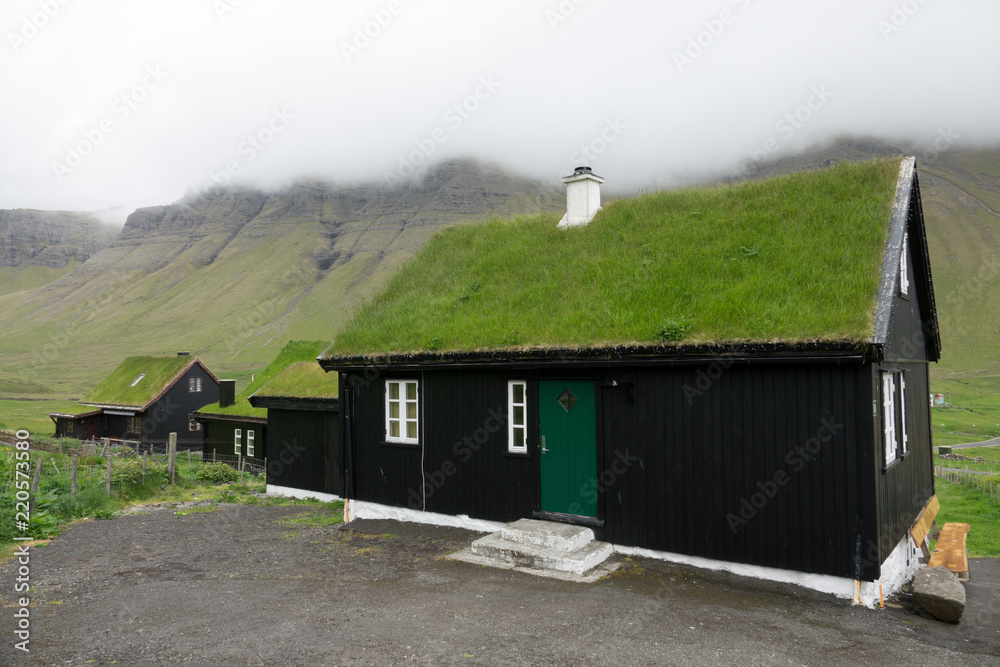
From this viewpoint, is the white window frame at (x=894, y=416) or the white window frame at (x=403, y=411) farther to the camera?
the white window frame at (x=403, y=411)

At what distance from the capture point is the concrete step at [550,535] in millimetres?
9477

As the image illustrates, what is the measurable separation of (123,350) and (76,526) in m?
142

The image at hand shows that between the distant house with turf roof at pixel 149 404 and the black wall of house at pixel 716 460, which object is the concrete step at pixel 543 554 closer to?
the black wall of house at pixel 716 460

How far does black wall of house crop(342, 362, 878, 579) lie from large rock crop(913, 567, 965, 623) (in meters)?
0.77

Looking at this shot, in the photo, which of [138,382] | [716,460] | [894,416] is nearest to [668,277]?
[716,460]

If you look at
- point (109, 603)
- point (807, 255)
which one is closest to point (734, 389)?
point (807, 255)

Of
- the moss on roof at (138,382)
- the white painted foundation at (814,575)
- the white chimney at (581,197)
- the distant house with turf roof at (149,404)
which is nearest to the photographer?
the white painted foundation at (814,575)

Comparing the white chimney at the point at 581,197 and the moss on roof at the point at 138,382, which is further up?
the white chimney at the point at 581,197

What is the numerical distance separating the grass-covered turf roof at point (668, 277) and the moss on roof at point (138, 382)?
1229 inches

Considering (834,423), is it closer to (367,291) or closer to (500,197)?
(367,291)

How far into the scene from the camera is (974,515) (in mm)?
21031

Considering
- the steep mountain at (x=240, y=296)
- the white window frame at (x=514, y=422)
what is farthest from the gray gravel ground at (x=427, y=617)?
the steep mountain at (x=240, y=296)

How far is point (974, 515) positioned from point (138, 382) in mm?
44681

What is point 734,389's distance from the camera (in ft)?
29.3
